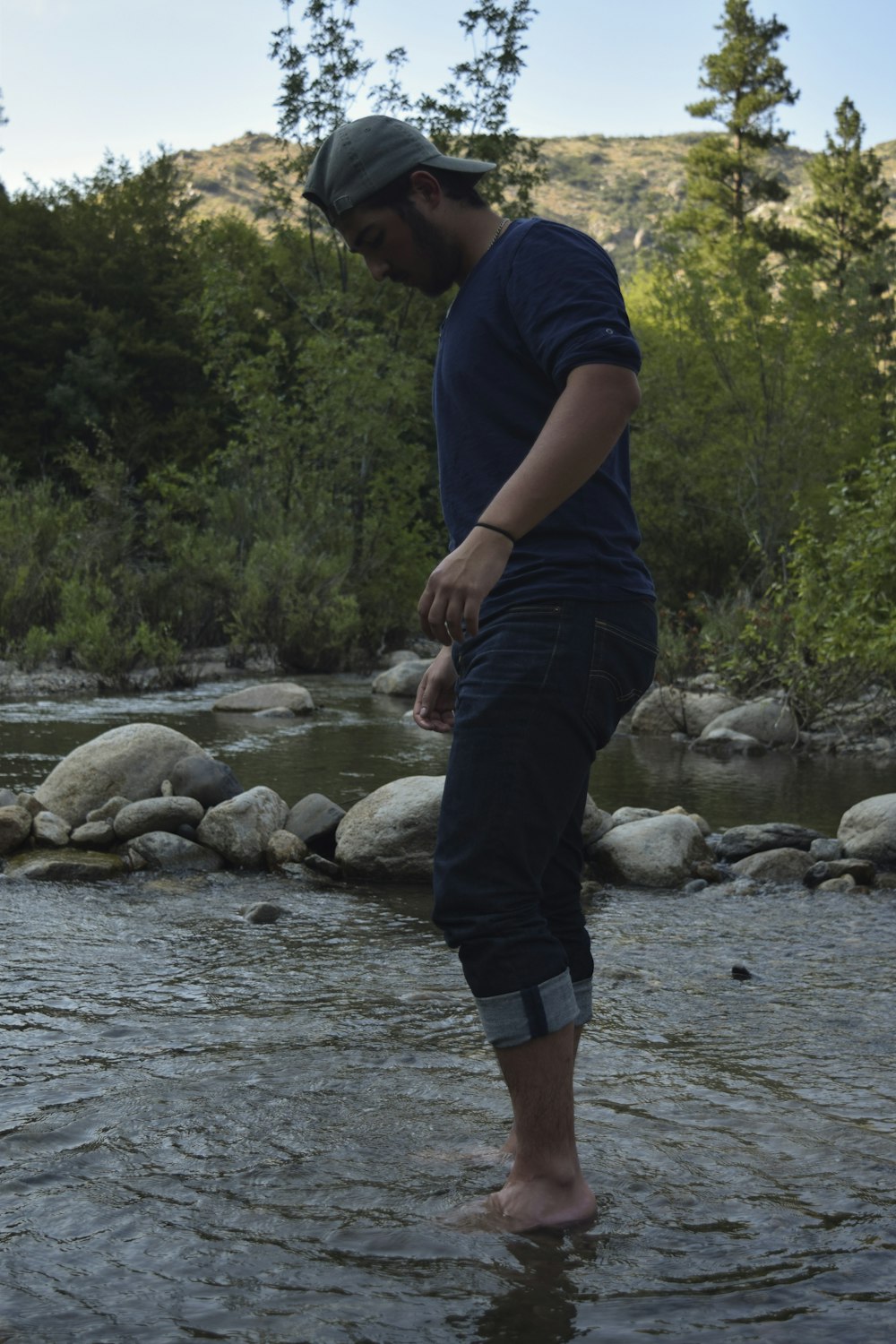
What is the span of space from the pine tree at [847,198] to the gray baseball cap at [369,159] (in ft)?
147

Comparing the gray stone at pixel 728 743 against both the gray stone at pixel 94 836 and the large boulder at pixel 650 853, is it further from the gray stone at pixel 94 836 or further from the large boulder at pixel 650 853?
the gray stone at pixel 94 836

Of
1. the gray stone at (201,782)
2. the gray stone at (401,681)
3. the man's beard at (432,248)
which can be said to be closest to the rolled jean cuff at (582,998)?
the man's beard at (432,248)

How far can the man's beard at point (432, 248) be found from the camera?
2.55 meters

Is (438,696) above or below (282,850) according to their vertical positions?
above

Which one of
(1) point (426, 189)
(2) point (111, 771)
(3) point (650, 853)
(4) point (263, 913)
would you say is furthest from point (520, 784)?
(2) point (111, 771)

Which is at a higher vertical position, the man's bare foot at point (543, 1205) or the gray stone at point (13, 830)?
the man's bare foot at point (543, 1205)

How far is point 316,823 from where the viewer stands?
7.07 meters

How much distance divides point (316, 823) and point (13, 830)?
1550mm

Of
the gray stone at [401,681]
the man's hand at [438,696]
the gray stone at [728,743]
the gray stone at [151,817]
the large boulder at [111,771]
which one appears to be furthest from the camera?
the gray stone at [401,681]

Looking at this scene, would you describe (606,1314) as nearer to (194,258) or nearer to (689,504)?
(689,504)

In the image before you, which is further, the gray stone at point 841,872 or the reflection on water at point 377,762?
the reflection on water at point 377,762

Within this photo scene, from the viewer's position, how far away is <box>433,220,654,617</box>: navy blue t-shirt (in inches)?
92.7

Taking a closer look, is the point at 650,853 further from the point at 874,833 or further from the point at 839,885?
the point at 874,833

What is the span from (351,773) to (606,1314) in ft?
26.0
